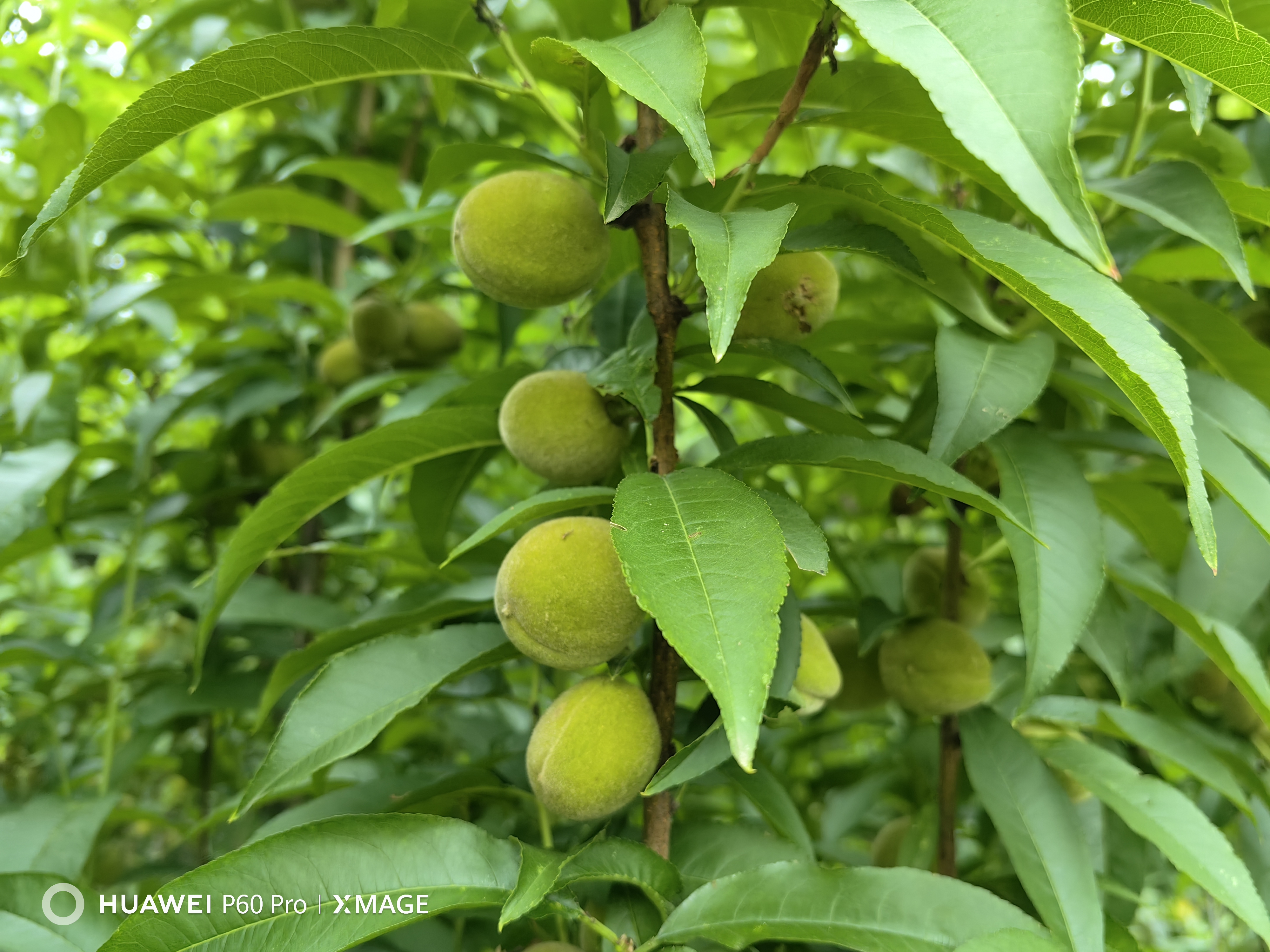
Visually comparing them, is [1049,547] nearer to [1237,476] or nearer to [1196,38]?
[1237,476]

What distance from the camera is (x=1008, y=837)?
1.01m

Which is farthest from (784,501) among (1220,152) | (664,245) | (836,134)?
(836,134)

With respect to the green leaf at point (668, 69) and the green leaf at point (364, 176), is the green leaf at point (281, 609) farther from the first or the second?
the green leaf at point (668, 69)

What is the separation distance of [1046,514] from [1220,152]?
712 mm

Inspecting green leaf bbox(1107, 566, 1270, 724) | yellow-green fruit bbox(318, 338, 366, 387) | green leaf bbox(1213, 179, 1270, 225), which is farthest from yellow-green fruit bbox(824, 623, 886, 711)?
yellow-green fruit bbox(318, 338, 366, 387)

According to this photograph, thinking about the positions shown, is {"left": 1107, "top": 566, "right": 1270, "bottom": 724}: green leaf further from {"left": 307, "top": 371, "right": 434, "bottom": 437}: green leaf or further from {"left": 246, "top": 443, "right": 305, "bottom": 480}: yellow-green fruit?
{"left": 246, "top": 443, "right": 305, "bottom": 480}: yellow-green fruit

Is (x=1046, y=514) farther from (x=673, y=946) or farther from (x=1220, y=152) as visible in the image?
(x=1220, y=152)

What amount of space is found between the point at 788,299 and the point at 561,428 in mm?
263

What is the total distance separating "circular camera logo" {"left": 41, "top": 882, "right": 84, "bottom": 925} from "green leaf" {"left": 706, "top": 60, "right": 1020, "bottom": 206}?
42.9 inches

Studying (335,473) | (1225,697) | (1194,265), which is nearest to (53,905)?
(335,473)

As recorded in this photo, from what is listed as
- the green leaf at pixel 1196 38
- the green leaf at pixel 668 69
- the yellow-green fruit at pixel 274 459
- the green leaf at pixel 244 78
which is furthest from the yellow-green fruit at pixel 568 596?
the yellow-green fruit at pixel 274 459

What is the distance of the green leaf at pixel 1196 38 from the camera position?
26.0 inches

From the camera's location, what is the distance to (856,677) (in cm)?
129

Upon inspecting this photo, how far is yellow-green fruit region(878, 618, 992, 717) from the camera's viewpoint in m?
1.13
